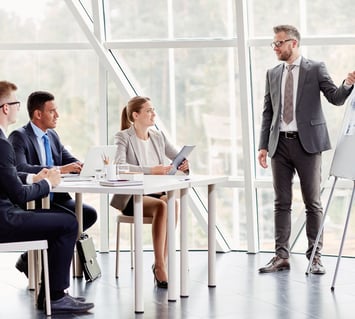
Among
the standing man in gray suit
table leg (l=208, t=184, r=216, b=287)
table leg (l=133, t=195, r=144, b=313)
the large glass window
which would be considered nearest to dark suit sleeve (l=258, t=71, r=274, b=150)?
the standing man in gray suit

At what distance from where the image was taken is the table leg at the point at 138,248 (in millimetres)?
5660

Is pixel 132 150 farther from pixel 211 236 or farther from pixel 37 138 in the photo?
pixel 211 236

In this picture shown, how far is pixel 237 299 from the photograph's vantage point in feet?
19.8

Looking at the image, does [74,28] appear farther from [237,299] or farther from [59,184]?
[237,299]

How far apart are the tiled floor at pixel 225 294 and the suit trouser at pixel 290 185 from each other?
0.30m

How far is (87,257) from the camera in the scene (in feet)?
22.1

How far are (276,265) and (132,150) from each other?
1.46m

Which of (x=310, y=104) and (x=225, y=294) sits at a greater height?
(x=310, y=104)

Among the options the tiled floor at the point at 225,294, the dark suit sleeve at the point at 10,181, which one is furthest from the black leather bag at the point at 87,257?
the dark suit sleeve at the point at 10,181

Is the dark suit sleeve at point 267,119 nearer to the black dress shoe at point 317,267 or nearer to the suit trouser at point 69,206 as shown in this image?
the black dress shoe at point 317,267

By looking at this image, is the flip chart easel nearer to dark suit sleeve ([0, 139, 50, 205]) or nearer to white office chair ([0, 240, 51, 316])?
white office chair ([0, 240, 51, 316])

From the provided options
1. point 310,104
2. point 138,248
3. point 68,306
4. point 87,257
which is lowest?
point 68,306

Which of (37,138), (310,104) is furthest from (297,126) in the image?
(37,138)

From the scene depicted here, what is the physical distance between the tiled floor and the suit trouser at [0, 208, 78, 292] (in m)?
0.28
